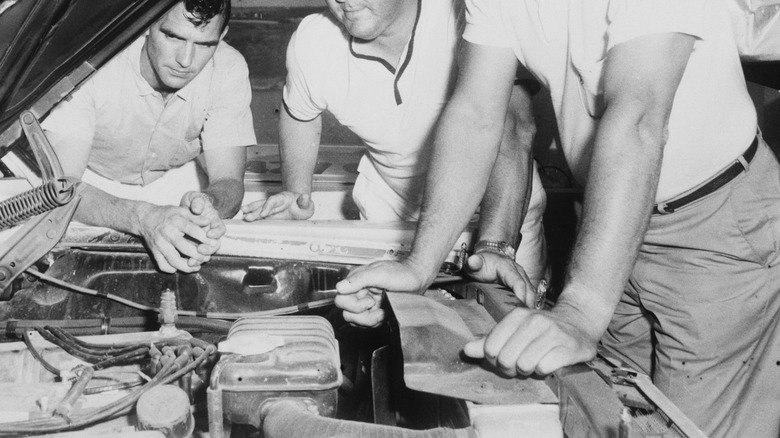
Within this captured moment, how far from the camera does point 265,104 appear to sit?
12.1ft

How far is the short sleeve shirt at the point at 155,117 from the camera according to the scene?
2.31 m

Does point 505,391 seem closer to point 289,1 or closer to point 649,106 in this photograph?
point 649,106

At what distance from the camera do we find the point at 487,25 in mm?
1488

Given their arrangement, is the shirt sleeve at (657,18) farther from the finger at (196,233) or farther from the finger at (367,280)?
the finger at (196,233)

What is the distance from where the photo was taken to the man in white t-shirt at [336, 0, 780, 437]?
3.58 feet

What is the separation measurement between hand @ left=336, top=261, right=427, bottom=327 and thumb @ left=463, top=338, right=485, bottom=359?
1.02 ft

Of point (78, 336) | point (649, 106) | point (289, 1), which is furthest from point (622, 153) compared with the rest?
point (289, 1)

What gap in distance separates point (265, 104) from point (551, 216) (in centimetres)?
189

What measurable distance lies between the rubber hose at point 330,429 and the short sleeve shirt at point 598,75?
0.83m

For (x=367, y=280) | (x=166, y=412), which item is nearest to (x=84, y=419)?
(x=166, y=412)

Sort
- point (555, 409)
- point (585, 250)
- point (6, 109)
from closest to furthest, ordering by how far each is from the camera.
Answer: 1. point (555, 409)
2. point (585, 250)
3. point (6, 109)

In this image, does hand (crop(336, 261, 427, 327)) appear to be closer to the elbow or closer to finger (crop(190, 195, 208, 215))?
the elbow

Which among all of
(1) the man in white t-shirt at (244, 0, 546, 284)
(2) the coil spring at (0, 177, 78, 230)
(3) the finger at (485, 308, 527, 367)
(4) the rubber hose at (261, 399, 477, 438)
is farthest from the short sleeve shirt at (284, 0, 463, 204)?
(4) the rubber hose at (261, 399, 477, 438)

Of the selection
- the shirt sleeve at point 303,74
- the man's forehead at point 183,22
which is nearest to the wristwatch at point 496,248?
the shirt sleeve at point 303,74
